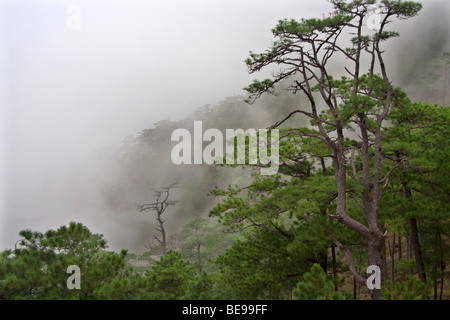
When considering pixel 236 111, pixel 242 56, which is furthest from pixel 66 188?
pixel 242 56

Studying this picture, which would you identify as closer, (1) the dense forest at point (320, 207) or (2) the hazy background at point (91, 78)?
(1) the dense forest at point (320, 207)

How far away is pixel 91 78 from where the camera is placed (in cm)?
9038

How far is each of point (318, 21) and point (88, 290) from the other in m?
8.32

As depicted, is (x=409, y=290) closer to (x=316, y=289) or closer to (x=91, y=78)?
(x=316, y=289)

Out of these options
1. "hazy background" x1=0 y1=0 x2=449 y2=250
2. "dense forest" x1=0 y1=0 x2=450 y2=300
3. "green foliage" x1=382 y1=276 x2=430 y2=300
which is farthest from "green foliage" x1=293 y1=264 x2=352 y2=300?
"hazy background" x1=0 y1=0 x2=449 y2=250

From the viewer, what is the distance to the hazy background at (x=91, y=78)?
239ft

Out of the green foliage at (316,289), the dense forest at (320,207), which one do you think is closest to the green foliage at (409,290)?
the dense forest at (320,207)

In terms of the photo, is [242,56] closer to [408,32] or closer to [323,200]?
[408,32]

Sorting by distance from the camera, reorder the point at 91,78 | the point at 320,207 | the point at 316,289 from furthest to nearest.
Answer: the point at 91,78 < the point at 320,207 < the point at 316,289

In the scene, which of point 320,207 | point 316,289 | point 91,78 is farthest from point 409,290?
point 91,78

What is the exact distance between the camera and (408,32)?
5978 cm

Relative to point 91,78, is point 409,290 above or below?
below

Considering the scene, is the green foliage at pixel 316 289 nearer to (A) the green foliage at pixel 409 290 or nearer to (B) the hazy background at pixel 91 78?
(A) the green foliage at pixel 409 290

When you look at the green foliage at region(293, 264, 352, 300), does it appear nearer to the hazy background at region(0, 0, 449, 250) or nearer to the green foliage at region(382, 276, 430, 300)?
the green foliage at region(382, 276, 430, 300)
